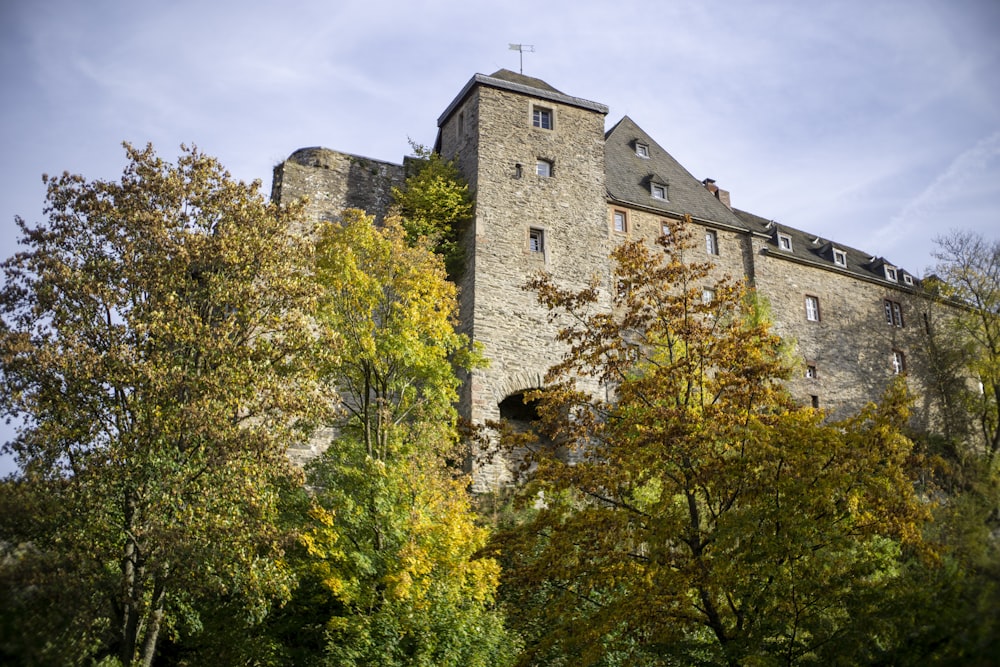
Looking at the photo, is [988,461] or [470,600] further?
[988,461]

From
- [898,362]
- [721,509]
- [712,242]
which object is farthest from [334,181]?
[898,362]

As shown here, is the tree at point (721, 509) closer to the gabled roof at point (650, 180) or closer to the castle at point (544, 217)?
the castle at point (544, 217)

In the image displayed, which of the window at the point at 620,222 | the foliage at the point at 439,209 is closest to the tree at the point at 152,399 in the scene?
the foliage at the point at 439,209

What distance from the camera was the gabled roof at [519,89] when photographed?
27766mm

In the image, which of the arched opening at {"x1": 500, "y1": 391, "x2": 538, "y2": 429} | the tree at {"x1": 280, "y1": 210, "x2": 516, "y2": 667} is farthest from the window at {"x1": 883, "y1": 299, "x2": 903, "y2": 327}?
the tree at {"x1": 280, "y1": 210, "x2": 516, "y2": 667}

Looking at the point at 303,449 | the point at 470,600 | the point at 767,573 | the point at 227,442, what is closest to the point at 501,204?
the point at 303,449

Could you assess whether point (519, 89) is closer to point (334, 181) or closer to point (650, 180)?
point (334, 181)

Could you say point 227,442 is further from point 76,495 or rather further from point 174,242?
point 174,242

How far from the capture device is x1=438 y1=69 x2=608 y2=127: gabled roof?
27766mm

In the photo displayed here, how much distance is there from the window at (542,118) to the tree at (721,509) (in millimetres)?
14967

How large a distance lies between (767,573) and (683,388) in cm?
352

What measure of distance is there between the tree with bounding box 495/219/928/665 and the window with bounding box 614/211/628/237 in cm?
1760

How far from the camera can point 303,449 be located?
2284 centimetres

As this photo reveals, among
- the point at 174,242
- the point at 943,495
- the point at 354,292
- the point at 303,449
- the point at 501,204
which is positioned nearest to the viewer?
the point at 174,242
